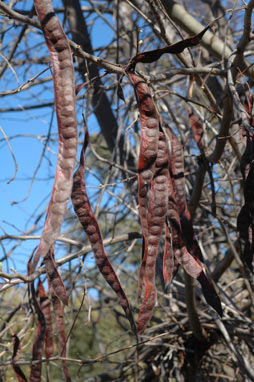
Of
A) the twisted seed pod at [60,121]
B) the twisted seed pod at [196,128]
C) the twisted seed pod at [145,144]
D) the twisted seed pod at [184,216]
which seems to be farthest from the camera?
the twisted seed pod at [196,128]

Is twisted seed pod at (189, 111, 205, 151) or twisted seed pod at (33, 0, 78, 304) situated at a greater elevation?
twisted seed pod at (189, 111, 205, 151)

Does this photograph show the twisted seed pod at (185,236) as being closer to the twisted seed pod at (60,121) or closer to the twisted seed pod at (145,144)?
the twisted seed pod at (145,144)

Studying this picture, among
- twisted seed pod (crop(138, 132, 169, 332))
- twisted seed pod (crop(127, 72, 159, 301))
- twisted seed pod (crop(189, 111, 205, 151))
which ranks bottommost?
twisted seed pod (crop(138, 132, 169, 332))

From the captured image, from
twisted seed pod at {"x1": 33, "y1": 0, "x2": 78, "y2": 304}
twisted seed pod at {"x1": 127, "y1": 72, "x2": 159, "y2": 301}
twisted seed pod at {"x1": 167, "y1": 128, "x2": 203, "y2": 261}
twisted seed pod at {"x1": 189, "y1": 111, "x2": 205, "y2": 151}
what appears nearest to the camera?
twisted seed pod at {"x1": 33, "y1": 0, "x2": 78, "y2": 304}

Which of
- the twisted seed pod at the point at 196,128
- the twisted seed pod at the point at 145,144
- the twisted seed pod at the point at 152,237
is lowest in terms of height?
the twisted seed pod at the point at 152,237

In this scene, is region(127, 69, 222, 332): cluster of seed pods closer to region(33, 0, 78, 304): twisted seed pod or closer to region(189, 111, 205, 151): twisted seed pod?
region(33, 0, 78, 304): twisted seed pod

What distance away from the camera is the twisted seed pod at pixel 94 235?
106 cm

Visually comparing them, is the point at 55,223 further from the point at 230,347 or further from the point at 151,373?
the point at 151,373

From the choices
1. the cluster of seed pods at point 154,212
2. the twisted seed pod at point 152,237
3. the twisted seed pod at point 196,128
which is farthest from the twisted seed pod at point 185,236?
the twisted seed pod at point 196,128

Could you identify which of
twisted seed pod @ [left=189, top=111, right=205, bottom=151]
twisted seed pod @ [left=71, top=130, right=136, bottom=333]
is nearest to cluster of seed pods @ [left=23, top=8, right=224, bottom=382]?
twisted seed pod @ [left=71, top=130, right=136, bottom=333]

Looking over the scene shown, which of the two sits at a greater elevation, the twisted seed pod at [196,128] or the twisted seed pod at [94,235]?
the twisted seed pod at [196,128]

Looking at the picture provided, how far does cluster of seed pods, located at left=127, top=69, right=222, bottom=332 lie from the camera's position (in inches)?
39.9

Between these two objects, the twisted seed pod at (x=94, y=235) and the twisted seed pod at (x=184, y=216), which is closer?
the twisted seed pod at (x=94, y=235)

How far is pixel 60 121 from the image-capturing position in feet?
2.86
